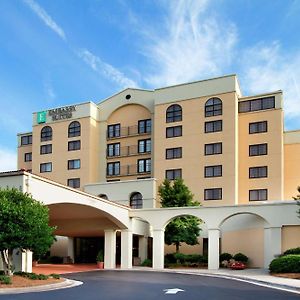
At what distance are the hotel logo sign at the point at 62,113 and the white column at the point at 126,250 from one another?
20813 mm

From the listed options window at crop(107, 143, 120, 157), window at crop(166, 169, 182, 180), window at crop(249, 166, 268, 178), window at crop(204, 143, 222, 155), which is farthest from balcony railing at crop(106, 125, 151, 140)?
window at crop(249, 166, 268, 178)

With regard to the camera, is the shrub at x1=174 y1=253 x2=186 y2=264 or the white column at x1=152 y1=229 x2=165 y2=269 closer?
the white column at x1=152 y1=229 x2=165 y2=269

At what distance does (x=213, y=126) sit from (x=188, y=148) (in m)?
3.38

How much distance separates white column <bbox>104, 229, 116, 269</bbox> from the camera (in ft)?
122

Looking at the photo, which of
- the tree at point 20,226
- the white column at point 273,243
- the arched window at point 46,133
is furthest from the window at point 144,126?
the tree at point 20,226

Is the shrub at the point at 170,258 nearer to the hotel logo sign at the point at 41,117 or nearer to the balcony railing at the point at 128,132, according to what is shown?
the balcony railing at the point at 128,132

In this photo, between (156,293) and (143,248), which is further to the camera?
(143,248)

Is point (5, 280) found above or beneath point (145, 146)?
beneath

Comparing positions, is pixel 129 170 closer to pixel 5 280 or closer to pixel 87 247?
pixel 87 247

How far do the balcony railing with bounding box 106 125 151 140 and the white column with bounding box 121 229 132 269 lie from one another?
16073 mm

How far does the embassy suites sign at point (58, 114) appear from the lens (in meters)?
53.6

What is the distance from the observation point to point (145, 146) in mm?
50531

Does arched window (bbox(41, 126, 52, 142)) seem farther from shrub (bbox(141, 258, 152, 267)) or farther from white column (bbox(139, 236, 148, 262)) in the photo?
shrub (bbox(141, 258, 152, 267))

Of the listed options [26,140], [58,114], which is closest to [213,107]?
[58,114]
